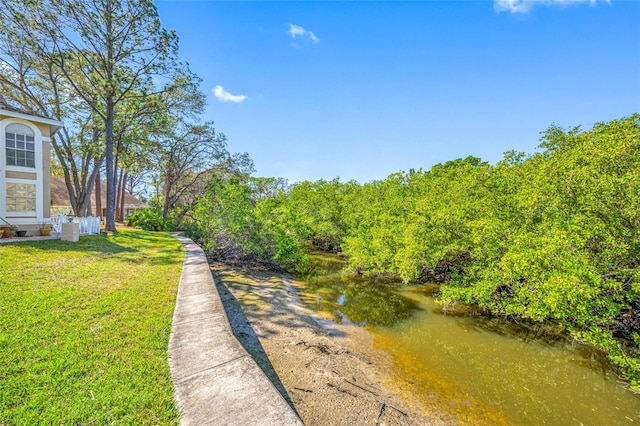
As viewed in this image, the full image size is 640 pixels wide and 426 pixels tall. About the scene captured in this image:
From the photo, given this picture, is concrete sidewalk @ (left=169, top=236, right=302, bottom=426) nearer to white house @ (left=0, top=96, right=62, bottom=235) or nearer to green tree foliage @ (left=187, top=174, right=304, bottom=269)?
green tree foliage @ (left=187, top=174, right=304, bottom=269)

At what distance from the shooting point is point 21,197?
10328 millimetres

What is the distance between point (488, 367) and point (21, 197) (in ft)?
49.9

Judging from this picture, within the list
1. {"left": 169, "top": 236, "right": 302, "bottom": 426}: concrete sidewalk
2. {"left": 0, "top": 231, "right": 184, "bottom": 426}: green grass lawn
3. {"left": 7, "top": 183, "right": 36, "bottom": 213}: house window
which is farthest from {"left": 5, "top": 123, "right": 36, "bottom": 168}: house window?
{"left": 169, "top": 236, "right": 302, "bottom": 426}: concrete sidewalk

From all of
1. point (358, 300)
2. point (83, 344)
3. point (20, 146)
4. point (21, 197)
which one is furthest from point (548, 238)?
point (20, 146)

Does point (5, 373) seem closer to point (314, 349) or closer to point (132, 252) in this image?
point (314, 349)

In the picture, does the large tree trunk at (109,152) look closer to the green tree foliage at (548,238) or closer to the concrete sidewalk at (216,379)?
the green tree foliage at (548,238)

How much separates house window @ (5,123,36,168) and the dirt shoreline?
972 centimetres

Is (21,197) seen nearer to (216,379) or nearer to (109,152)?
(109,152)

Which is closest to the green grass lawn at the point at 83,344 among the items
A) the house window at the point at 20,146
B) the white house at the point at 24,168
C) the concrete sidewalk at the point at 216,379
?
the concrete sidewalk at the point at 216,379

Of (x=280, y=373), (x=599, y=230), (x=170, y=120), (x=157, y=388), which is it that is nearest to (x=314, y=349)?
(x=280, y=373)

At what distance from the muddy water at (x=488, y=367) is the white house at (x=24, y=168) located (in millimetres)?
10836

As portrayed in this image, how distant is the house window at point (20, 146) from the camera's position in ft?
33.1

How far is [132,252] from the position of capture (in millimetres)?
8812

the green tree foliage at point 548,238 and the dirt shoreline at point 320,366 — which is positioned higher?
the green tree foliage at point 548,238
